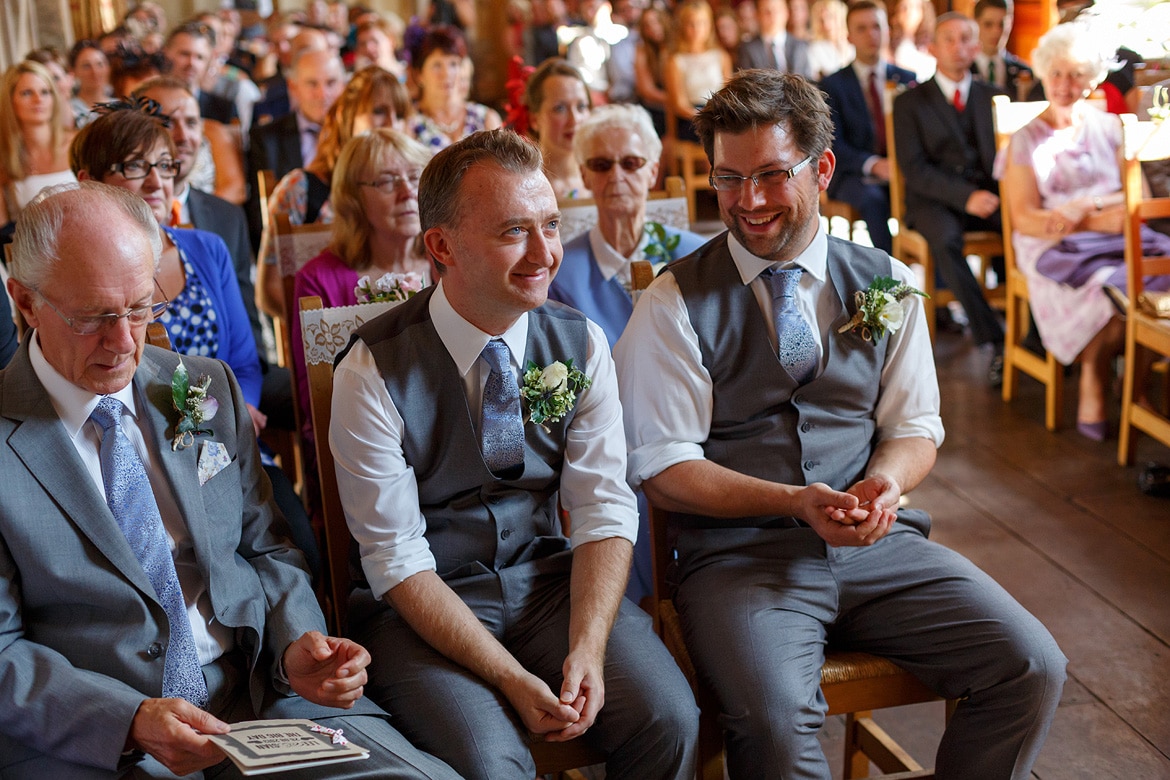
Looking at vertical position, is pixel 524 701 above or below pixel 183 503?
below

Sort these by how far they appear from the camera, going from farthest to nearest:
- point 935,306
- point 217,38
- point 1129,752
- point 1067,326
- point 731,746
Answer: point 217,38, point 935,306, point 1067,326, point 1129,752, point 731,746

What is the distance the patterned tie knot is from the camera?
1.76 metres

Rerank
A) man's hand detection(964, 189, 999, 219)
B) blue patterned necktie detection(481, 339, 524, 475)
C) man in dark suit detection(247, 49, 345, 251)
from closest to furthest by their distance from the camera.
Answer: blue patterned necktie detection(481, 339, 524, 475), man in dark suit detection(247, 49, 345, 251), man's hand detection(964, 189, 999, 219)

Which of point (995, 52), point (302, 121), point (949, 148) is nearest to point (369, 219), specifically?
point (302, 121)

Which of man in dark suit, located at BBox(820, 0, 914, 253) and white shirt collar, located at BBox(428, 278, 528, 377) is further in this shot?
man in dark suit, located at BBox(820, 0, 914, 253)

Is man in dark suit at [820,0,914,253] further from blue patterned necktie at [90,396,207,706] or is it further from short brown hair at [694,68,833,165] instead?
blue patterned necktie at [90,396,207,706]

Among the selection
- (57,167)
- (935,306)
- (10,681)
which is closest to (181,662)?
(10,681)

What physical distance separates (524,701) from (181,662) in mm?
530

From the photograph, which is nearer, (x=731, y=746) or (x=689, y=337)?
(x=731, y=746)

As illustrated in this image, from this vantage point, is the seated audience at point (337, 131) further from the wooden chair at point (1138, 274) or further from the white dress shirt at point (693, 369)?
the wooden chair at point (1138, 274)

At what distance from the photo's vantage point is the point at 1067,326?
4.45 meters

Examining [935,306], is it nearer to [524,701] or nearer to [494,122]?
[494,122]

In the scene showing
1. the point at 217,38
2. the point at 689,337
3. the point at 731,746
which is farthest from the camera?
the point at 217,38

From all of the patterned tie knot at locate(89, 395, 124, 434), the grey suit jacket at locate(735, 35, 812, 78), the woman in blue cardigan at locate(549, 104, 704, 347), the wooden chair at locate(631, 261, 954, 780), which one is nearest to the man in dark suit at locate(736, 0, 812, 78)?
the grey suit jacket at locate(735, 35, 812, 78)
